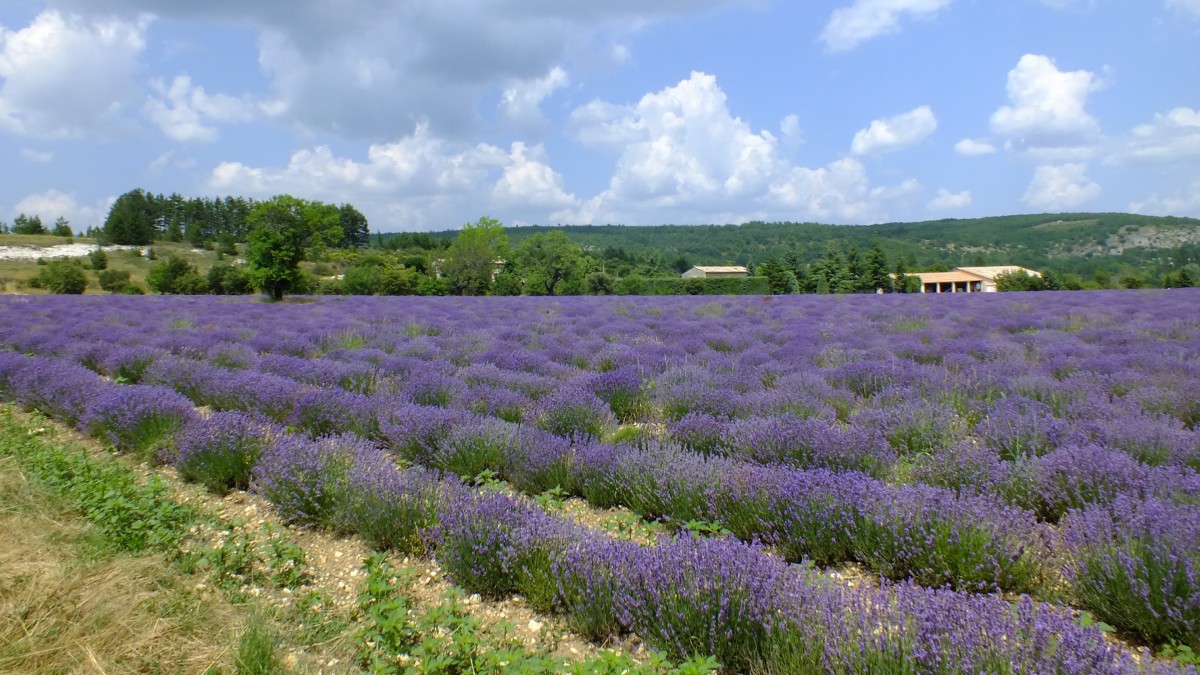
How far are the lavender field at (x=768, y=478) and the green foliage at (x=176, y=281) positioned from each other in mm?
35967

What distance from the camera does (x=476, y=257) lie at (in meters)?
48.2

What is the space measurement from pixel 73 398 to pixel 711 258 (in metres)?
106

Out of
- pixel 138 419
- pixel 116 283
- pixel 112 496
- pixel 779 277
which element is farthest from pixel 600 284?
pixel 112 496

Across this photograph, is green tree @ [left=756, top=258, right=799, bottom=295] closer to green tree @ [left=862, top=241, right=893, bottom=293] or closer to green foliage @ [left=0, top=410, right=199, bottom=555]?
green tree @ [left=862, top=241, right=893, bottom=293]

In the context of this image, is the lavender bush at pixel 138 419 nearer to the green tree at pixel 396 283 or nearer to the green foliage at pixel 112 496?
the green foliage at pixel 112 496

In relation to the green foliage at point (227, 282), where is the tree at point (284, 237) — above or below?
above

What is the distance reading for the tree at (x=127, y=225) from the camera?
70875 mm

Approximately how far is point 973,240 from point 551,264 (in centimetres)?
8504

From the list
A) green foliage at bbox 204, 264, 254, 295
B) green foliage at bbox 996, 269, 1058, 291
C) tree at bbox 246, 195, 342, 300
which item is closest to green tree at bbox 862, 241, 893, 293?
green foliage at bbox 996, 269, 1058, 291

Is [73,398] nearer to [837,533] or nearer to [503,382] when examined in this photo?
[503,382]

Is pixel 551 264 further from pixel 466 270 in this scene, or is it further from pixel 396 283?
pixel 396 283

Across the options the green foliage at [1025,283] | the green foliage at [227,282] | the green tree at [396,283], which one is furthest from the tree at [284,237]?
the green foliage at [1025,283]

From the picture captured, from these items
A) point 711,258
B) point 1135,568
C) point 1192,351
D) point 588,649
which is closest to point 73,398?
point 588,649

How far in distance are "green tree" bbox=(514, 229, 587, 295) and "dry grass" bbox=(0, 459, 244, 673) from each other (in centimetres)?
4298
